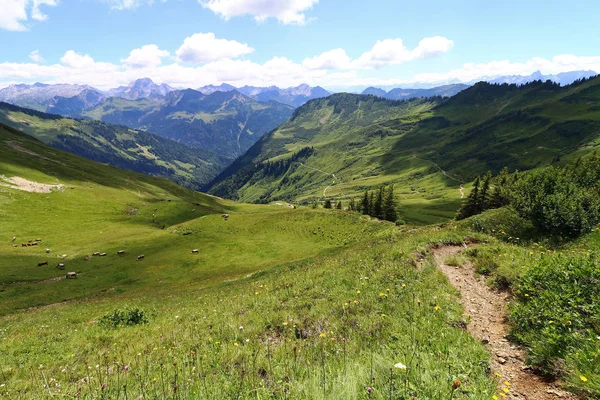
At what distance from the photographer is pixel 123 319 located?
57.9 ft

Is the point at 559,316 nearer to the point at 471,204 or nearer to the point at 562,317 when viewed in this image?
the point at 562,317

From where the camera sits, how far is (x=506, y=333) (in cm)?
852

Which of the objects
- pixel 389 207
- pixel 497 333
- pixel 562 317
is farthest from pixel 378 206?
pixel 562 317

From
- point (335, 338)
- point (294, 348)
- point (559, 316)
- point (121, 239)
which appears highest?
point (559, 316)

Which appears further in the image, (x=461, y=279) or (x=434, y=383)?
(x=461, y=279)

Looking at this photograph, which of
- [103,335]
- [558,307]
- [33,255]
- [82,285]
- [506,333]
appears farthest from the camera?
[33,255]

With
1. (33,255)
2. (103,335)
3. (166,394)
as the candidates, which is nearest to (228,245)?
(33,255)

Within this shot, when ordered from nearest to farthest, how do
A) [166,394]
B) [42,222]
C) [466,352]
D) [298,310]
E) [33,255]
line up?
[166,394] → [466,352] → [298,310] → [33,255] → [42,222]

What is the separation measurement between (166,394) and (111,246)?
59289mm

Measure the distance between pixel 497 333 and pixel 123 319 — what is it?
64.1ft

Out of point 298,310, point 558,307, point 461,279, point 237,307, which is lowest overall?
point 237,307

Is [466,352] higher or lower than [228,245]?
higher

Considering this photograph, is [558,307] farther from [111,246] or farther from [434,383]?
[111,246]

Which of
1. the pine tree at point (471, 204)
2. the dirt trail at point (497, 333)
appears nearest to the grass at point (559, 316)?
the dirt trail at point (497, 333)
